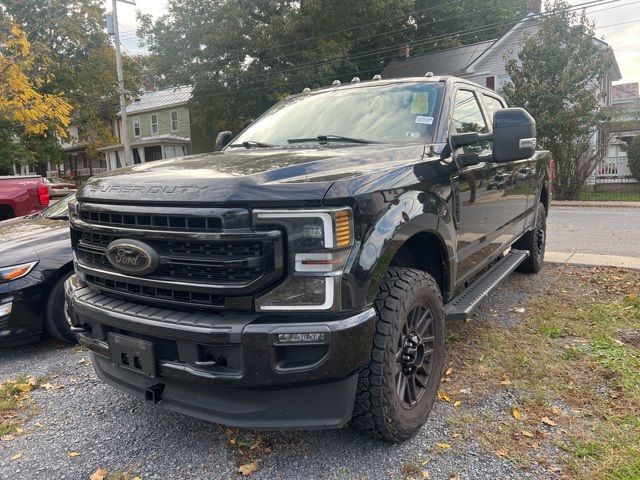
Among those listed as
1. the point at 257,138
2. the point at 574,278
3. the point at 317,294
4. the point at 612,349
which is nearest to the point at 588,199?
the point at 574,278

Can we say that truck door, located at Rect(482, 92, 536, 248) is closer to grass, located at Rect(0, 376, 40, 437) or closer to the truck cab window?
the truck cab window

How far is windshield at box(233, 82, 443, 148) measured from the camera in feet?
10.8

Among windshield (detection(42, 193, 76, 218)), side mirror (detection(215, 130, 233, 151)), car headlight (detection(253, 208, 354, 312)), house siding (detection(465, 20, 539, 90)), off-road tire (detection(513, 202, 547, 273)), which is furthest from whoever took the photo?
house siding (detection(465, 20, 539, 90))

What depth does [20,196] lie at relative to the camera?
8.28 m

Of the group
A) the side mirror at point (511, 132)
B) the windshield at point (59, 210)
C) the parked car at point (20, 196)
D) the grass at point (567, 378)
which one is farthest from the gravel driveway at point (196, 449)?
the parked car at point (20, 196)

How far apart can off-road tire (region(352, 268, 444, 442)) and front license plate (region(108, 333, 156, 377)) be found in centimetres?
97

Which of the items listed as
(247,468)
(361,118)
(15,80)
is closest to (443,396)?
(247,468)

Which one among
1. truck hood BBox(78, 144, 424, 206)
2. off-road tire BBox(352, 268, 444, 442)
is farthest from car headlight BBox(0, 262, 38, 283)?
off-road tire BBox(352, 268, 444, 442)

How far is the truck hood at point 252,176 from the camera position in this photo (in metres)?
2.15

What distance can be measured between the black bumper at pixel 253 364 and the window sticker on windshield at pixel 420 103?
5.49ft

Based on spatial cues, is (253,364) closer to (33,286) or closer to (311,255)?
→ (311,255)

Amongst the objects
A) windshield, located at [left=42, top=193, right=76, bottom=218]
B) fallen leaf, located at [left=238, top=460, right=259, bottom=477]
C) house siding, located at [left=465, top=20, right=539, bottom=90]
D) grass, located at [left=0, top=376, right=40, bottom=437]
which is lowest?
grass, located at [left=0, top=376, right=40, bottom=437]

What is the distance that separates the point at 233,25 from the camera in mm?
23328

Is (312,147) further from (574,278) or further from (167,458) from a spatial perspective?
(574,278)
